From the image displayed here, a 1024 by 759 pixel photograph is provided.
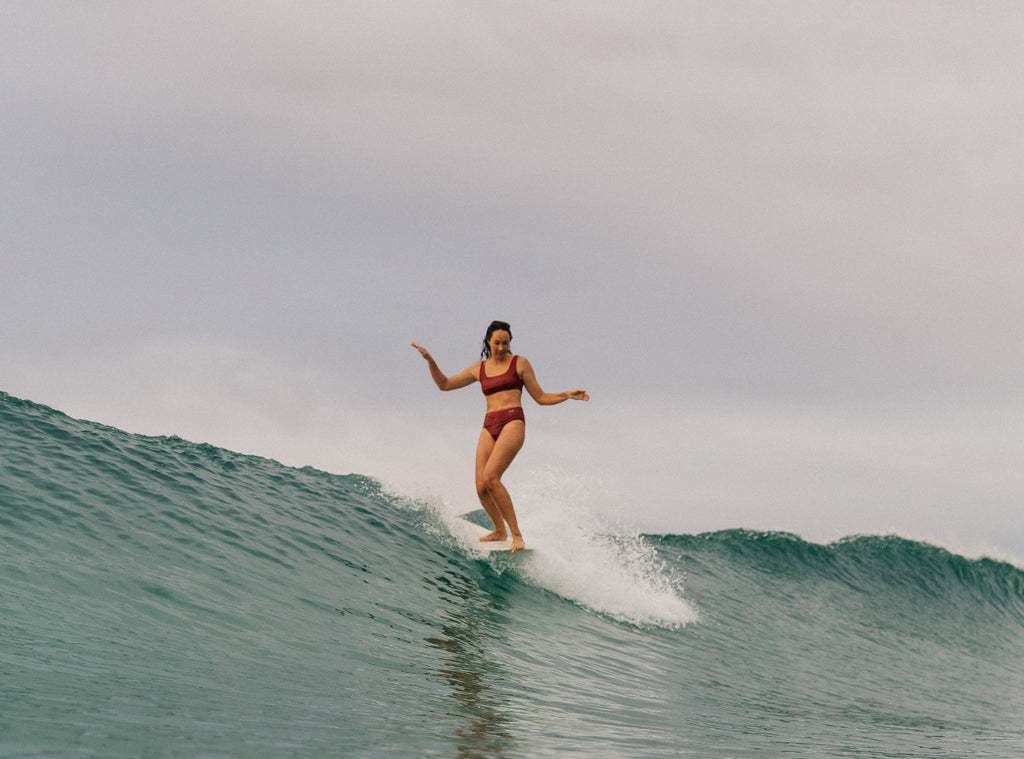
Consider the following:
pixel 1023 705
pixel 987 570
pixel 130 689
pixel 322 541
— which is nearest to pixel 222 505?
pixel 322 541

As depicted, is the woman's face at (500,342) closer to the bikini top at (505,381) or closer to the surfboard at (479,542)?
the bikini top at (505,381)

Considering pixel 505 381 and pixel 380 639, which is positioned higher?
pixel 505 381

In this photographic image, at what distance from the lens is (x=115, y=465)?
33.5ft

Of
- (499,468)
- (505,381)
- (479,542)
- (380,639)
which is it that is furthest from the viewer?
(479,542)

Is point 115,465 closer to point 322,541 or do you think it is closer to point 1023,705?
point 322,541

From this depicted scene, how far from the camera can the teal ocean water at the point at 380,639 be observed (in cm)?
420

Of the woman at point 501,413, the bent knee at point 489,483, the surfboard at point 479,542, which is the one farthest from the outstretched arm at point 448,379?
the surfboard at point 479,542

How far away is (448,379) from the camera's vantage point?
991 centimetres

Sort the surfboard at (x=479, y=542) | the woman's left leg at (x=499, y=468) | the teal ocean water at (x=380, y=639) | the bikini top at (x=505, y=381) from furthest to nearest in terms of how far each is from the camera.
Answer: the surfboard at (x=479, y=542) < the bikini top at (x=505, y=381) < the woman's left leg at (x=499, y=468) < the teal ocean water at (x=380, y=639)

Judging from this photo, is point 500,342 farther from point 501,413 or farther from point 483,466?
point 483,466

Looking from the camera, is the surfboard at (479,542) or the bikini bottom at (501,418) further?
the surfboard at (479,542)

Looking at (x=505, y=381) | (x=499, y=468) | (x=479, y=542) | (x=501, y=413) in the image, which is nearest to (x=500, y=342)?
(x=505, y=381)

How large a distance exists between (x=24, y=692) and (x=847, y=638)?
11714mm

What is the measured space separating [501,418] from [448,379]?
98 centimetres
